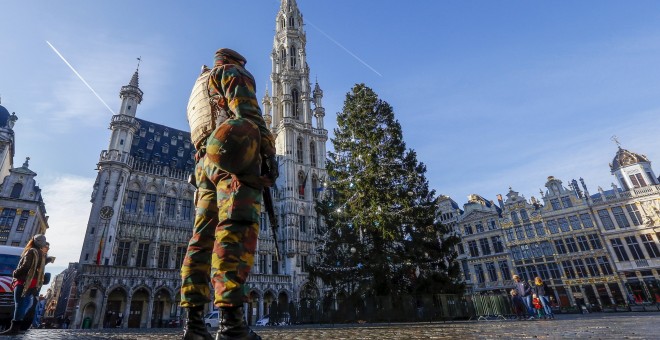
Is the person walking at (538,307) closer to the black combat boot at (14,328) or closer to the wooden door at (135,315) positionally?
the black combat boot at (14,328)

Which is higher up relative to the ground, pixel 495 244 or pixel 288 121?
pixel 288 121

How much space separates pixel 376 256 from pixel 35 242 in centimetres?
1116

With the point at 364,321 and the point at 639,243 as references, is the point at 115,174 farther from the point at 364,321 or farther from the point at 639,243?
the point at 639,243

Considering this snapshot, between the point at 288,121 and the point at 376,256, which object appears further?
the point at 288,121

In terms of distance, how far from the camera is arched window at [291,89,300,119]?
44156 millimetres

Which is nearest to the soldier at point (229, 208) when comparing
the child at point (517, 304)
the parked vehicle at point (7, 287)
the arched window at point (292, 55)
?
the parked vehicle at point (7, 287)

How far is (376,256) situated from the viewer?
1370cm

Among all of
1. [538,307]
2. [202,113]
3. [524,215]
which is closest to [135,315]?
[538,307]

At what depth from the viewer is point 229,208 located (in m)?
2.53

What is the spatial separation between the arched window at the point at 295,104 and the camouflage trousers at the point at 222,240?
4162cm

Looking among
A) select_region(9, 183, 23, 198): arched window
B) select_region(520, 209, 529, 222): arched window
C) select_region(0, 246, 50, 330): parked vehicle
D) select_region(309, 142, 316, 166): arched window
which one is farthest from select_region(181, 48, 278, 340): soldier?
select_region(9, 183, 23, 198): arched window

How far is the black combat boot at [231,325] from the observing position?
221 cm

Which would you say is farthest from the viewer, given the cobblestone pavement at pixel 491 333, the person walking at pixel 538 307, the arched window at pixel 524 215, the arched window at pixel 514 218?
the arched window at pixel 514 218

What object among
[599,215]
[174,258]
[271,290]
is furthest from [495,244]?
[174,258]
